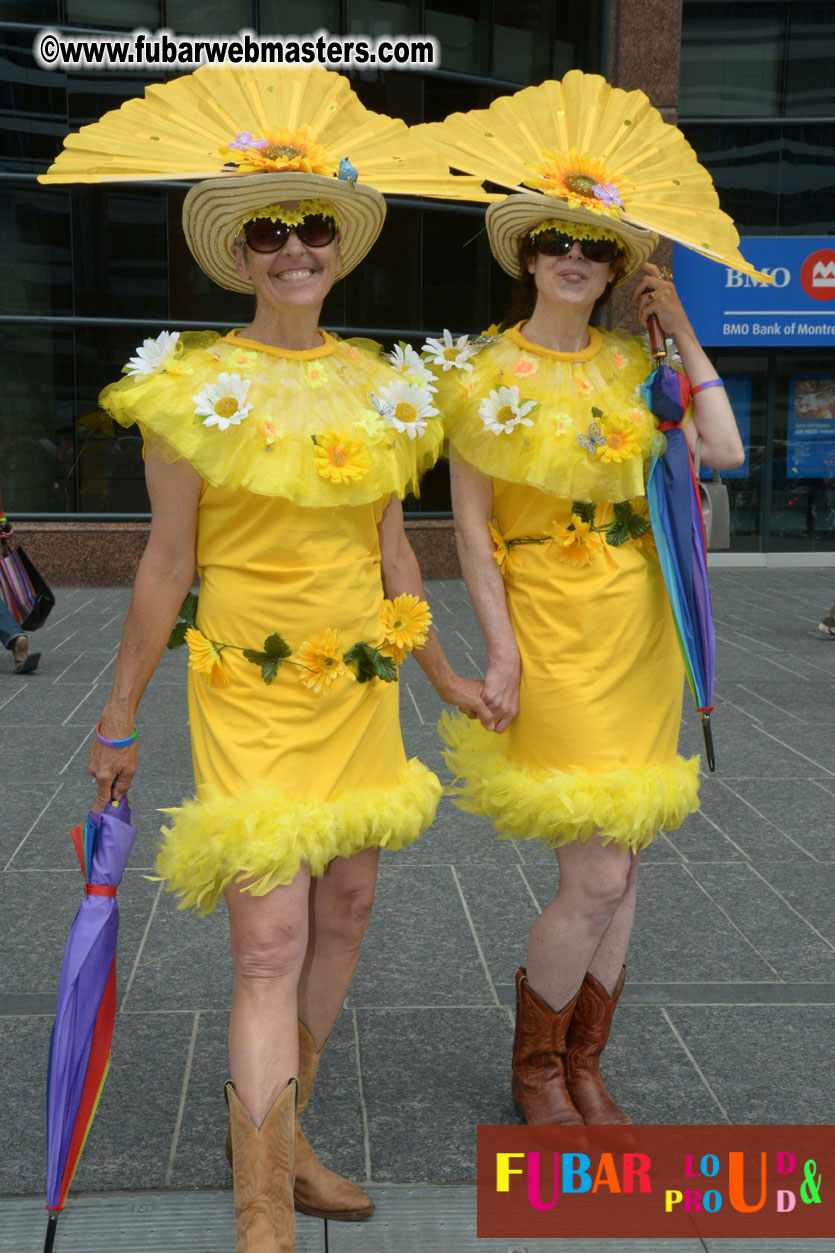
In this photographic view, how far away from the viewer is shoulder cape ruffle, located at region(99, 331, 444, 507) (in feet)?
7.98

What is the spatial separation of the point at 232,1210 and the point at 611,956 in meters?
1.01

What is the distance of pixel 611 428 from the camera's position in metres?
2.86

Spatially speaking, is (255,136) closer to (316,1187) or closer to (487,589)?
(487,589)

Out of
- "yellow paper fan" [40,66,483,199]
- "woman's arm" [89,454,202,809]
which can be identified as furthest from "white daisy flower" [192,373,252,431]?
"yellow paper fan" [40,66,483,199]

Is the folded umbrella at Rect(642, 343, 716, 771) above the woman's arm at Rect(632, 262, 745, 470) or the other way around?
the other way around

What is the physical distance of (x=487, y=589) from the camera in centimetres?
290

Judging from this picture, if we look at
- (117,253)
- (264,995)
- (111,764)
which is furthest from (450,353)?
(117,253)

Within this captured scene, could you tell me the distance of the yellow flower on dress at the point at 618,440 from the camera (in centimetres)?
284

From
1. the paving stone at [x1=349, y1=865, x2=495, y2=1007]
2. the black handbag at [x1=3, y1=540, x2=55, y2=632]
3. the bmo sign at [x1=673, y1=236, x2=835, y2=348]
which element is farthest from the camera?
the bmo sign at [x1=673, y1=236, x2=835, y2=348]

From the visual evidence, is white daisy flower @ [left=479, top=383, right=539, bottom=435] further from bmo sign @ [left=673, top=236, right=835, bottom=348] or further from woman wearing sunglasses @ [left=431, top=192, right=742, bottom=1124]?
bmo sign @ [left=673, top=236, right=835, bottom=348]

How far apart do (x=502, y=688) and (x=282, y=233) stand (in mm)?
1079

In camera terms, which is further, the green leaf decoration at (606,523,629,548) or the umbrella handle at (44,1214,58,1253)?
the green leaf decoration at (606,523,629,548)

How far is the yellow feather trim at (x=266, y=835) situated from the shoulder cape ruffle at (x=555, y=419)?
79 centimetres

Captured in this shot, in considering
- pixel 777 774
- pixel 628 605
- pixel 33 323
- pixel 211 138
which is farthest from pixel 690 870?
pixel 33 323
